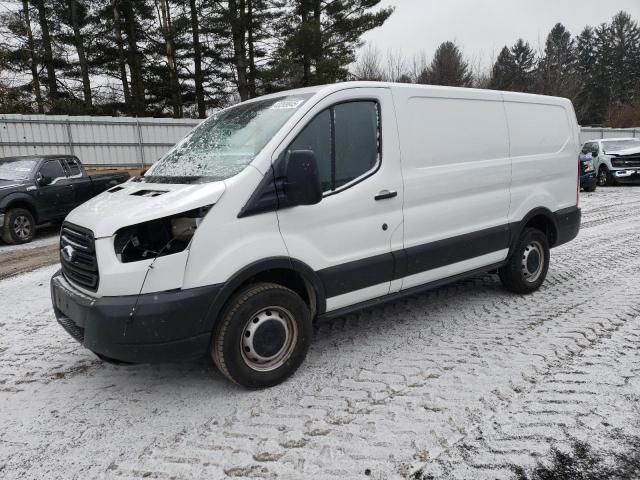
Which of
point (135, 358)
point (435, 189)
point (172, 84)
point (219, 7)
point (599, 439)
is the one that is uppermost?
point (219, 7)

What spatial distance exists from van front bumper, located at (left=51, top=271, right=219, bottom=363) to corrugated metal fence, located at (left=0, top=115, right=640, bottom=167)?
1581cm

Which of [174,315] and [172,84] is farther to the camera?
[172,84]

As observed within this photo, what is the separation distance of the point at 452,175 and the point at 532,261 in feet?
5.69

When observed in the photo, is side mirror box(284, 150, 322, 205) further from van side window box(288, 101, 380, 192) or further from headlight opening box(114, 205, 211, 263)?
headlight opening box(114, 205, 211, 263)

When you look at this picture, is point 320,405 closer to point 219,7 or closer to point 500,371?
point 500,371

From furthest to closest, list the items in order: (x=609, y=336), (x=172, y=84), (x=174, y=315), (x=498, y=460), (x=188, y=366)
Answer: (x=172, y=84) → (x=609, y=336) → (x=188, y=366) → (x=174, y=315) → (x=498, y=460)

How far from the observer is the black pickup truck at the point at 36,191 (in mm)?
9609

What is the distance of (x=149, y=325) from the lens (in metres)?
2.98

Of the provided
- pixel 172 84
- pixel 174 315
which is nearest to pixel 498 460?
pixel 174 315

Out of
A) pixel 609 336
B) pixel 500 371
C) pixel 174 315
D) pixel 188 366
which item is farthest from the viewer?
pixel 609 336

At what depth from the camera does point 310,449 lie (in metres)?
2.78

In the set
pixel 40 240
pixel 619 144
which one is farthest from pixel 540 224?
pixel 619 144

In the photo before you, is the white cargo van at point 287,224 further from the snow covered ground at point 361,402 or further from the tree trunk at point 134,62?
the tree trunk at point 134,62

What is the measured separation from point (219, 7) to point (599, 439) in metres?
24.3
